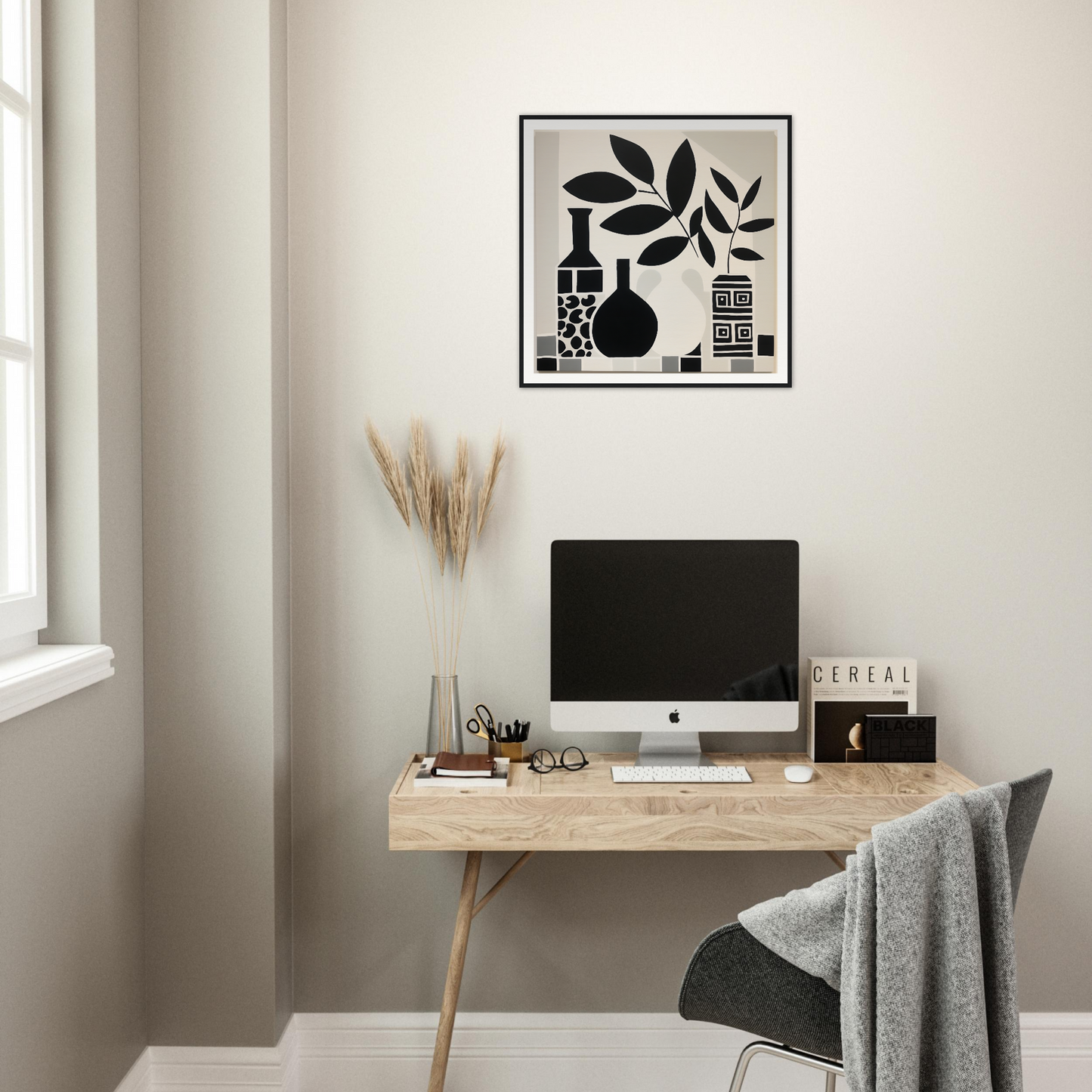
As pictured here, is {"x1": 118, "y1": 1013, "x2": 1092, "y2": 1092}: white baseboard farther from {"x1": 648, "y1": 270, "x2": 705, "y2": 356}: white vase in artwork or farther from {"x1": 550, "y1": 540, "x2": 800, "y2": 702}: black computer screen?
{"x1": 648, "y1": 270, "x2": 705, "y2": 356}: white vase in artwork

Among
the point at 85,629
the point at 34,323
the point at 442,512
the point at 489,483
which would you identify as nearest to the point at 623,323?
the point at 489,483

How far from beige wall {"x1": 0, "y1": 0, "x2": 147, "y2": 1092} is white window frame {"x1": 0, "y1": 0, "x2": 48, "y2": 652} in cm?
4

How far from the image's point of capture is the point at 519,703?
2215 mm

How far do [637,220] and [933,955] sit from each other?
1637 millimetres

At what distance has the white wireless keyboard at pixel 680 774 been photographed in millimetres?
1922

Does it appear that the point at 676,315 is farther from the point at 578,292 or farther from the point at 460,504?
the point at 460,504

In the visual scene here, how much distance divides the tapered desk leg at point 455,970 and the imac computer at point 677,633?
1.28 feet

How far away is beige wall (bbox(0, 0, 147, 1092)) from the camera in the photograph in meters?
1.57

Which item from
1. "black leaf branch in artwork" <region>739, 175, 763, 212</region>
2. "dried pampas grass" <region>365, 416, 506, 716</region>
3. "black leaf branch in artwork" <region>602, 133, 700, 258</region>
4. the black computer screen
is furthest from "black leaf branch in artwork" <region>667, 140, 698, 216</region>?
the black computer screen

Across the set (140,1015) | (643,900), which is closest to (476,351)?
(643,900)

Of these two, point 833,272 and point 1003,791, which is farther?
point 833,272

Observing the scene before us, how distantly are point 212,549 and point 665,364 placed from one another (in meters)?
1.12

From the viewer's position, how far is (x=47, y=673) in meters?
1.55

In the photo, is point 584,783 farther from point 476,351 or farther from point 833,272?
point 833,272
